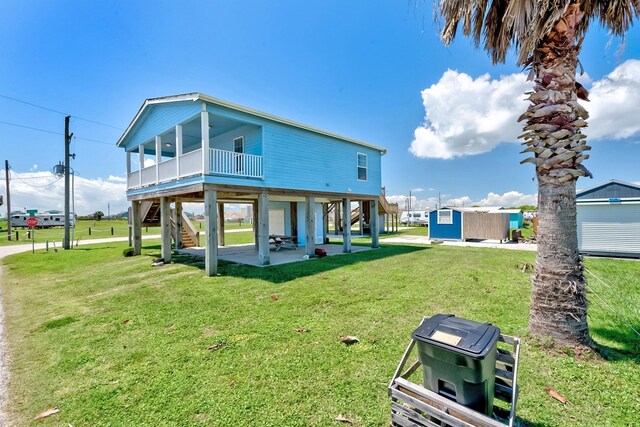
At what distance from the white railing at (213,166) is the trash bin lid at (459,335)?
8268 millimetres

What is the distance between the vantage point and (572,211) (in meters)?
3.80

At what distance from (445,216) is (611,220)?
30.5ft

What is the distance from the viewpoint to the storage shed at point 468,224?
1892 cm

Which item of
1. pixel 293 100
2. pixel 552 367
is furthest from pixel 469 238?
pixel 552 367

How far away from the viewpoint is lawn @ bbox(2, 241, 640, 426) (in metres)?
2.75

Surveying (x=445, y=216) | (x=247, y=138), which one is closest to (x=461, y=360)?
(x=247, y=138)

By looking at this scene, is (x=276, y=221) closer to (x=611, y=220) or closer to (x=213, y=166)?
Answer: (x=213, y=166)

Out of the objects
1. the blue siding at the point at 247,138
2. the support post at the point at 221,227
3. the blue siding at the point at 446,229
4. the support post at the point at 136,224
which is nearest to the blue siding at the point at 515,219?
the blue siding at the point at 446,229

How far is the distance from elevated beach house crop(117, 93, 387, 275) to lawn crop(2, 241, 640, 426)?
10.1 feet

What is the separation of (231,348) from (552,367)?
13.6 feet

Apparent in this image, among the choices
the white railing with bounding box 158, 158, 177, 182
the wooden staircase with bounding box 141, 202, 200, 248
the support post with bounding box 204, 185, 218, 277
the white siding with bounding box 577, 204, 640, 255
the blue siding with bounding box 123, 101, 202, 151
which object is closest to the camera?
the support post with bounding box 204, 185, 218, 277

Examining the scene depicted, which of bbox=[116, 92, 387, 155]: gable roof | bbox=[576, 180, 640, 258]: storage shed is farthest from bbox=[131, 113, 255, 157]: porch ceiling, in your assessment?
bbox=[576, 180, 640, 258]: storage shed

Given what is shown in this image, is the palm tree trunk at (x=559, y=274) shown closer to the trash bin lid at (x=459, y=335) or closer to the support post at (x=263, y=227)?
the trash bin lid at (x=459, y=335)

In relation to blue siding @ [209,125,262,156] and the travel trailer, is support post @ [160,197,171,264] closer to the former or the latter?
blue siding @ [209,125,262,156]
